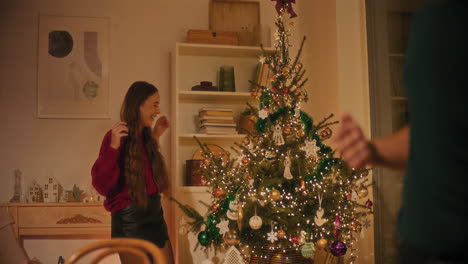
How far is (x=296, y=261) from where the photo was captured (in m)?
2.90

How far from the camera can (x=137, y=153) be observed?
283 centimetres

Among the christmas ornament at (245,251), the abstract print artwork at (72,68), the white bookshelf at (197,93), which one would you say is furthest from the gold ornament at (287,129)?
the abstract print artwork at (72,68)

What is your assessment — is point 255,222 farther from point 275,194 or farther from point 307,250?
point 307,250

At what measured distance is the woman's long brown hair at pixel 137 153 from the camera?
2760mm

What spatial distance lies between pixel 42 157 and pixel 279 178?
2207 mm

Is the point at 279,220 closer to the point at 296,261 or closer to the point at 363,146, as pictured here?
the point at 296,261

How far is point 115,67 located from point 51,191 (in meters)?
1.17

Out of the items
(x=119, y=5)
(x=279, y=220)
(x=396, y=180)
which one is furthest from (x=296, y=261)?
(x=119, y=5)

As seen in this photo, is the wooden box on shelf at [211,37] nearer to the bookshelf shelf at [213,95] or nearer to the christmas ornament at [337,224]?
the bookshelf shelf at [213,95]

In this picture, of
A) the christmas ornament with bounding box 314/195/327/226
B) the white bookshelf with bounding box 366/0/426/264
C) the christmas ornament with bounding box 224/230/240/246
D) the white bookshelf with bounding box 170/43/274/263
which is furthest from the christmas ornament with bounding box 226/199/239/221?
the white bookshelf with bounding box 366/0/426/264

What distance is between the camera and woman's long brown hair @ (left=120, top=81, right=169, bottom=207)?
2.76 metres

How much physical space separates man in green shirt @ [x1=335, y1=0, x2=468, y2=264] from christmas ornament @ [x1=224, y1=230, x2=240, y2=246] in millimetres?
2123

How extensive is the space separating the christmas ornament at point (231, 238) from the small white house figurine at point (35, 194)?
1.67 meters

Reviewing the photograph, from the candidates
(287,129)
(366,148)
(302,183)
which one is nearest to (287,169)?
(302,183)
